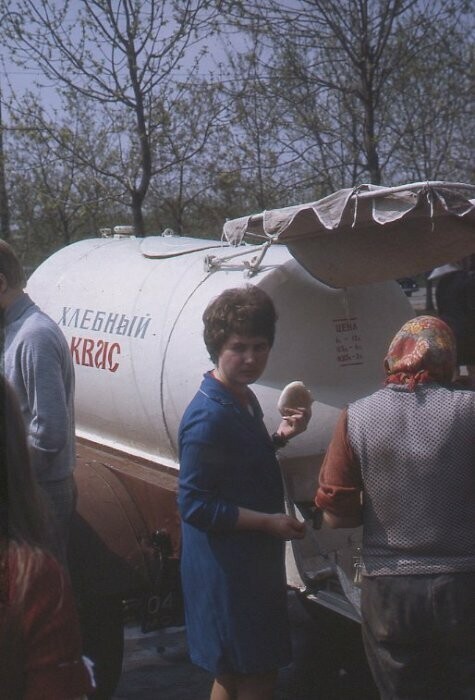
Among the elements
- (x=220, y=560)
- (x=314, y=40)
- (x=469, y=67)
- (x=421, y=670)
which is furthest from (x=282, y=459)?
(x=469, y=67)

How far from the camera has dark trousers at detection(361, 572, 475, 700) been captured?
2.87 meters

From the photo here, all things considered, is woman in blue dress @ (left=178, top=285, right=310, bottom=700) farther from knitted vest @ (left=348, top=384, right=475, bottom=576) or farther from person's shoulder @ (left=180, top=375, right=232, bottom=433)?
knitted vest @ (left=348, top=384, right=475, bottom=576)

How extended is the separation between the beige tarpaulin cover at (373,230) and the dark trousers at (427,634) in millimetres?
1552

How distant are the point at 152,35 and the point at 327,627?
269 inches

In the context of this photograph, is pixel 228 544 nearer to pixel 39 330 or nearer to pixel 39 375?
pixel 39 375

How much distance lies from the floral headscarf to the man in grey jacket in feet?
4.15

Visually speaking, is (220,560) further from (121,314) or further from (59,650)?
(121,314)

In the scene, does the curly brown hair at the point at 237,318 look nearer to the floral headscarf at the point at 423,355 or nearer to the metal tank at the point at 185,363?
the floral headscarf at the point at 423,355

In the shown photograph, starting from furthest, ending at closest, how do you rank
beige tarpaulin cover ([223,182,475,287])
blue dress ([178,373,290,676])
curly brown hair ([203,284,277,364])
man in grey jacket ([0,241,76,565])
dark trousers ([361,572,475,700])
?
beige tarpaulin cover ([223,182,475,287])
man in grey jacket ([0,241,76,565])
curly brown hair ([203,284,277,364])
blue dress ([178,373,290,676])
dark trousers ([361,572,475,700])

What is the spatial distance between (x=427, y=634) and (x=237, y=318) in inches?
44.7

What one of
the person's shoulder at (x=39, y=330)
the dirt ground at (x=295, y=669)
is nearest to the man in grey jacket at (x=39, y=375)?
the person's shoulder at (x=39, y=330)

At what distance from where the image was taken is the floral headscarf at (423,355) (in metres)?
2.95

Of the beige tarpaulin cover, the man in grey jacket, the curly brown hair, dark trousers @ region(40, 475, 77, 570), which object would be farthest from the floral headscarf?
dark trousers @ region(40, 475, 77, 570)

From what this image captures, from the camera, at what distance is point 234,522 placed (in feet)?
10.1
